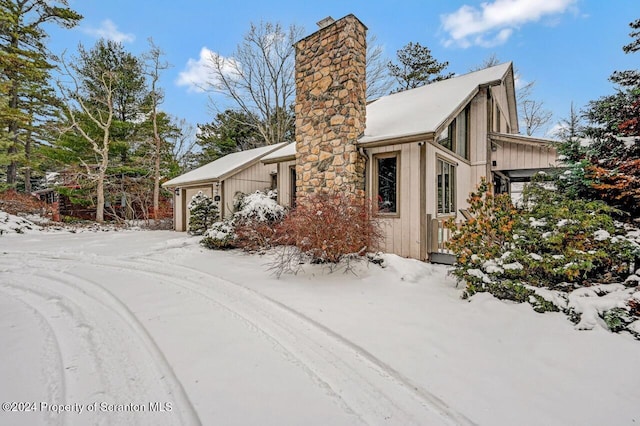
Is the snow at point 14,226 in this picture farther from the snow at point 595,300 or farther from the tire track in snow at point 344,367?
the snow at point 595,300

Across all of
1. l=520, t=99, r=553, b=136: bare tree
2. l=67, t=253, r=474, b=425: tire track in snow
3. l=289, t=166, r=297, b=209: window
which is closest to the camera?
l=67, t=253, r=474, b=425: tire track in snow

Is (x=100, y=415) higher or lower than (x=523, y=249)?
lower

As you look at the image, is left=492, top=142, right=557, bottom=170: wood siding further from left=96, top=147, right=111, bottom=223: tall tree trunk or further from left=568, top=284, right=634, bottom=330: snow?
left=96, top=147, right=111, bottom=223: tall tree trunk

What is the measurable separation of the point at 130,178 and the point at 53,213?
392 centimetres

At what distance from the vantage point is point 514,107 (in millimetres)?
A: 11766

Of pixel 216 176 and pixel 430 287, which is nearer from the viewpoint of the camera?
pixel 430 287

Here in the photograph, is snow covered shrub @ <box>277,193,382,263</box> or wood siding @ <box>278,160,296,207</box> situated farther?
wood siding @ <box>278,160,296,207</box>

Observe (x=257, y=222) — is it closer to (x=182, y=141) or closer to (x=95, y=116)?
Answer: (x=95, y=116)

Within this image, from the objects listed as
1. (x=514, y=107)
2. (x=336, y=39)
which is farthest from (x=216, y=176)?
(x=514, y=107)

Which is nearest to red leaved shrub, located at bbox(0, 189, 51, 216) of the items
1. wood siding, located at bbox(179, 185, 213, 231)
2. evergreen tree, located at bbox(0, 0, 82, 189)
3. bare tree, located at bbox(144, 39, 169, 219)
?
evergreen tree, located at bbox(0, 0, 82, 189)

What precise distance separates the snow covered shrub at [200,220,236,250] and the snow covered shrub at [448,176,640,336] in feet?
18.0

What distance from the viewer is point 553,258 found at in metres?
3.59

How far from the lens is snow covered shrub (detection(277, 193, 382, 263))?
16.1ft

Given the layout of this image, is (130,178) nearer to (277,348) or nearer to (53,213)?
(53,213)
